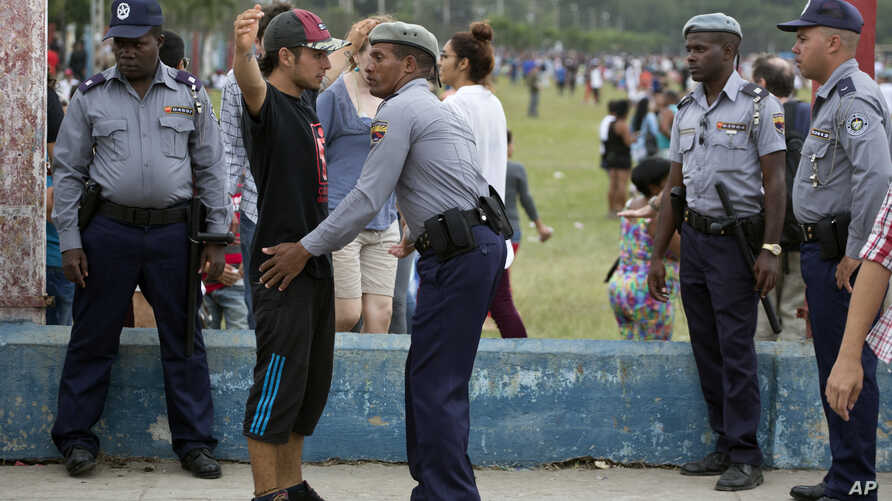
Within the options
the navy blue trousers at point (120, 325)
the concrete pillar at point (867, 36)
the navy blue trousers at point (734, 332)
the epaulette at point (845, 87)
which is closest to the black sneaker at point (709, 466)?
the navy blue trousers at point (734, 332)

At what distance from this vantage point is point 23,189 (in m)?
5.29

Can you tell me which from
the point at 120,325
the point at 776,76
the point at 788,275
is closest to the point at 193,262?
the point at 120,325

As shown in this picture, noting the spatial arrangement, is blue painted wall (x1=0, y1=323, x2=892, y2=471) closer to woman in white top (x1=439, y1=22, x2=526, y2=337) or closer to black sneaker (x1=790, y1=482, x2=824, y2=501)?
black sneaker (x1=790, y1=482, x2=824, y2=501)

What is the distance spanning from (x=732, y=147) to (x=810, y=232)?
20.3 inches

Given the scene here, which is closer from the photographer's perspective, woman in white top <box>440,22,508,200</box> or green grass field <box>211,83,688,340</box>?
woman in white top <box>440,22,508,200</box>

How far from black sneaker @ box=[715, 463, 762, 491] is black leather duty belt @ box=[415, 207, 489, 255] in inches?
66.7

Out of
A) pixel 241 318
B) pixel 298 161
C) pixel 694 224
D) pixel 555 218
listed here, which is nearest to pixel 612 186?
pixel 555 218

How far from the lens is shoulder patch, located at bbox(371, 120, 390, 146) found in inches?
161

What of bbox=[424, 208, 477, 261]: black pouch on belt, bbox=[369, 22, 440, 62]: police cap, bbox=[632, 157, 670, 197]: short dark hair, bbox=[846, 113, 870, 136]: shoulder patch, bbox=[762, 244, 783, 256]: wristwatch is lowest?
bbox=[632, 157, 670, 197]: short dark hair

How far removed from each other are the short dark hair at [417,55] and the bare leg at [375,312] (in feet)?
6.16

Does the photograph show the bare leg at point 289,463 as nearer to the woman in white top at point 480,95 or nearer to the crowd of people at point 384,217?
the crowd of people at point 384,217

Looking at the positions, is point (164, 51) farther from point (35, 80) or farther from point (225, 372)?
point (225, 372)

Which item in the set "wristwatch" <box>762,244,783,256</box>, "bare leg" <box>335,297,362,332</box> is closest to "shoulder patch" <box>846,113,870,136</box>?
"wristwatch" <box>762,244,783,256</box>

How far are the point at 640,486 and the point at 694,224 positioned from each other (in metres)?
1.17
